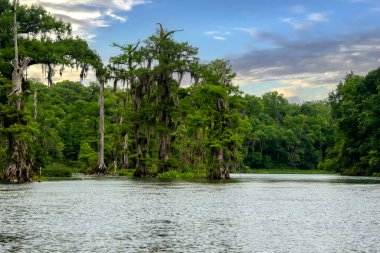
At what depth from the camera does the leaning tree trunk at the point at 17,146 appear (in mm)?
56406

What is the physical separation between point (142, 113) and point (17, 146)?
28403 mm

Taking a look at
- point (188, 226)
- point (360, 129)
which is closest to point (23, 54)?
point (188, 226)

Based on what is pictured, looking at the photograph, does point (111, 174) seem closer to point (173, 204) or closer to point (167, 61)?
point (167, 61)

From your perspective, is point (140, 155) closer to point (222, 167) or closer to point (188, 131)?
point (188, 131)

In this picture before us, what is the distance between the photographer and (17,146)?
2232 inches

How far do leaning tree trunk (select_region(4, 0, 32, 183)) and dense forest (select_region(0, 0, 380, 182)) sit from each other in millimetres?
106

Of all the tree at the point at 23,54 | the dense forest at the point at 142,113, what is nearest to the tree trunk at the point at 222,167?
the dense forest at the point at 142,113

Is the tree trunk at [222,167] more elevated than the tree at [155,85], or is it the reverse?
the tree at [155,85]

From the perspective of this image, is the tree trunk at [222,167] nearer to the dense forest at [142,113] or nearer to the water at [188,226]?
the dense forest at [142,113]

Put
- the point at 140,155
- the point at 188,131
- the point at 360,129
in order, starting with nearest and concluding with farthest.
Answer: the point at 188,131 → the point at 140,155 → the point at 360,129

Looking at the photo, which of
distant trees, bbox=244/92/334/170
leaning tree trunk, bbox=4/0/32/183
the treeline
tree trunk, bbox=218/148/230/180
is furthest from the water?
distant trees, bbox=244/92/334/170

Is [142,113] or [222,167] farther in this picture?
[142,113]

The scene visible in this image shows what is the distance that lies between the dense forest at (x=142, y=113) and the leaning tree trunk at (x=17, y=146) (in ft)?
0.35

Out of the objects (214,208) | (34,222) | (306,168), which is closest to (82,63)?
(214,208)
